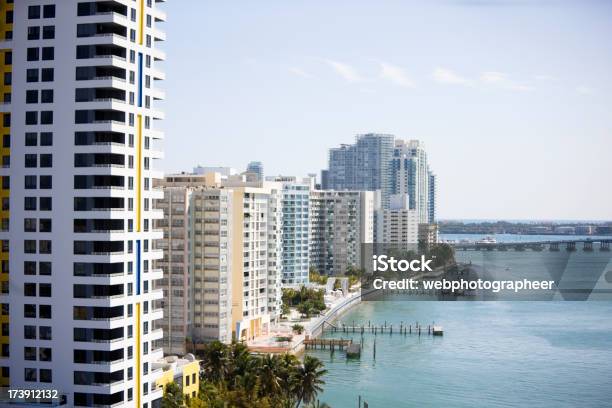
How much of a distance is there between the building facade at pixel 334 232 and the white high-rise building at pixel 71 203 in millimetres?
20850

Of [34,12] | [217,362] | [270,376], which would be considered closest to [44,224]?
[34,12]

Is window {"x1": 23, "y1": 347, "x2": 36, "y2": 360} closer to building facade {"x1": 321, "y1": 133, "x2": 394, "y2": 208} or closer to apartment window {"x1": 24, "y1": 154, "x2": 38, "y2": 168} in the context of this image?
apartment window {"x1": 24, "y1": 154, "x2": 38, "y2": 168}

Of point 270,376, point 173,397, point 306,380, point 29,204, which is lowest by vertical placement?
point 306,380

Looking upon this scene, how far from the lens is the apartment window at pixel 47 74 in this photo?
25.7ft

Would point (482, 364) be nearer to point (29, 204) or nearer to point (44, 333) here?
point (44, 333)

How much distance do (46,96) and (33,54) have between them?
0.40 m

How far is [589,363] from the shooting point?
1611 centimetres

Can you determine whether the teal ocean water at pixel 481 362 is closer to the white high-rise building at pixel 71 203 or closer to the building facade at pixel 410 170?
the white high-rise building at pixel 71 203

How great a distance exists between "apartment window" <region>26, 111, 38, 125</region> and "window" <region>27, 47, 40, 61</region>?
1.60ft

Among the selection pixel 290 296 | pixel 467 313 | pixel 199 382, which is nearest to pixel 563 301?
pixel 467 313

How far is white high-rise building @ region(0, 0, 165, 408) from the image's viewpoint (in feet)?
25.3

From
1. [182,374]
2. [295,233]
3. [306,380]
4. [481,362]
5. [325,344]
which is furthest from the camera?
[295,233]

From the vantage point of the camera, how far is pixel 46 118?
309 inches

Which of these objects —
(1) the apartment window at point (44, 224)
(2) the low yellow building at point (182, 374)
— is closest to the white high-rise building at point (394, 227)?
(2) the low yellow building at point (182, 374)
